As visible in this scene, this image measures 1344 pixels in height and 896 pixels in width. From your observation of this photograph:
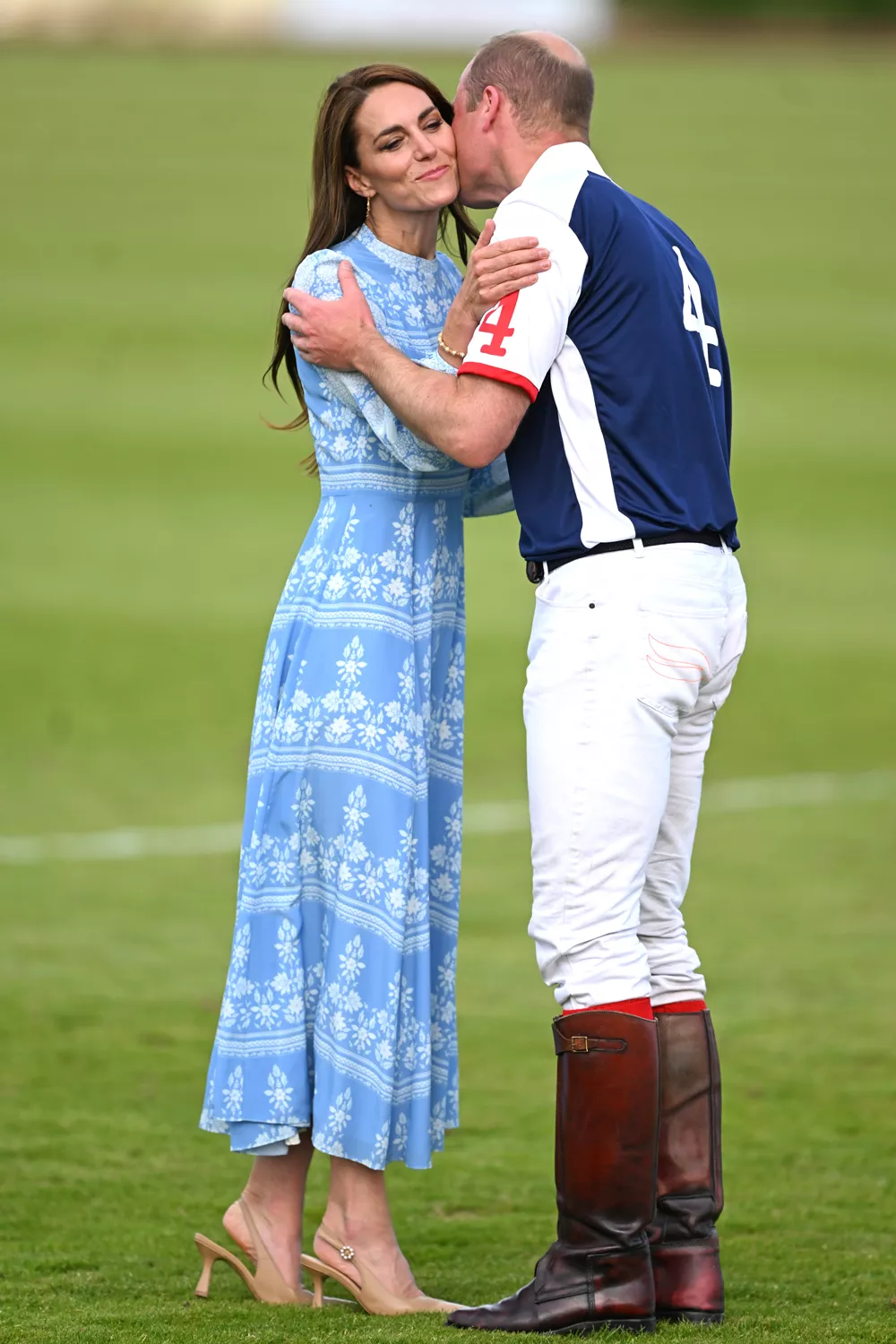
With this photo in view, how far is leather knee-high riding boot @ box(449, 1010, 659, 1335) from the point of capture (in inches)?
130

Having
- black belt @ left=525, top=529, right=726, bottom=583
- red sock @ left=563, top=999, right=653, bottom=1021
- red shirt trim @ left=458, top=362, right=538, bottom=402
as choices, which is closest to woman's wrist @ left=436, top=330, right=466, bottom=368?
red shirt trim @ left=458, top=362, right=538, bottom=402

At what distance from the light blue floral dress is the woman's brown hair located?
56 millimetres

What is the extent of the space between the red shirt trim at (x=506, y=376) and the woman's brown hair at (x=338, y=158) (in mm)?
517

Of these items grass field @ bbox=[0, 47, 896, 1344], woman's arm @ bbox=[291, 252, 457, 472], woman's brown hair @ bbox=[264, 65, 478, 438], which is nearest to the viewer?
woman's arm @ bbox=[291, 252, 457, 472]

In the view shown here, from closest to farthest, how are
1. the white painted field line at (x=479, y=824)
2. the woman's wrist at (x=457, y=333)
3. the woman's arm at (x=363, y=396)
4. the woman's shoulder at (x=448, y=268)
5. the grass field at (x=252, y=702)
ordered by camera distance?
1. the woman's wrist at (x=457, y=333)
2. the woman's arm at (x=363, y=396)
3. the woman's shoulder at (x=448, y=268)
4. the grass field at (x=252, y=702)
5. the white painted field line at (x=479, y=824)

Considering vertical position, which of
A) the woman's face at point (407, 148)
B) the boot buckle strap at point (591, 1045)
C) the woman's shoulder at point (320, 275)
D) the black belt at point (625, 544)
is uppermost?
the woman's face at point (407, 148)

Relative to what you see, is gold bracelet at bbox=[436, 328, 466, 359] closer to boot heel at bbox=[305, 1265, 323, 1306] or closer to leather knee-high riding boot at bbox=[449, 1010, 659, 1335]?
leather knee-high riding boot at bbox=[449, 1010, 659, 1335]

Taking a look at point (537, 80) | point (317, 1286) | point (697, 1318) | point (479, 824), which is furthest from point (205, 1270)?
point (479, 824)

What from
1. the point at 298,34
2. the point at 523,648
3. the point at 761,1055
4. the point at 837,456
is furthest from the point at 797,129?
the point at 761,1055

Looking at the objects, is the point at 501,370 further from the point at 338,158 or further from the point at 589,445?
the point at 338,158

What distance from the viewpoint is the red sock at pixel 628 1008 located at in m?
3.33

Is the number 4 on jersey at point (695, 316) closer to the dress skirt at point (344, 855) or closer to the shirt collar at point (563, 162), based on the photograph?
the shirt collar at point (563, 162)

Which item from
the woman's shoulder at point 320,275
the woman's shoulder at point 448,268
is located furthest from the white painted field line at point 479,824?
the woman's shoulder at point 320,275

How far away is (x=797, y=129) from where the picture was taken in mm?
28281
